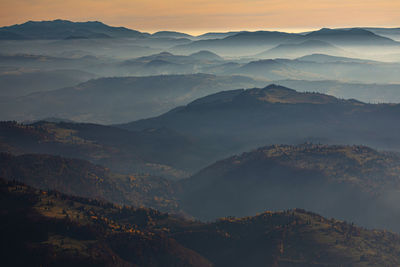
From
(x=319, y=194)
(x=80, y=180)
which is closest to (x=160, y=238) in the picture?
(x=80, y=180)

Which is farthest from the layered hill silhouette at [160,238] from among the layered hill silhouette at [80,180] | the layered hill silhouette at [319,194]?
the layered hill silhouette at [80,180]

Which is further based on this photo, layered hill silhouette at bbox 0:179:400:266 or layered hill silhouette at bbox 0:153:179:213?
layered hill silhouette at bbox 0:153:179:213

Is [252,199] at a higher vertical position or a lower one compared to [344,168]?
lower

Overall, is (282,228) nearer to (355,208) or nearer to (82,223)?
(82,223)

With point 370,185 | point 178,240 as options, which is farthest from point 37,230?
point 370,185

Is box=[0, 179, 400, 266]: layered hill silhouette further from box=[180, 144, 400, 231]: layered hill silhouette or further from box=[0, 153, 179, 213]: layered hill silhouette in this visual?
box=[0, 153, 179, 213]: layered hill silhouette

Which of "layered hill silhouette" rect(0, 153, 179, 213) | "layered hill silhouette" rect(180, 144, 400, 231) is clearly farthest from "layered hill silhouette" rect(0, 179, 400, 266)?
"layered hill silhouette" rect(0, 153, 179, 213)

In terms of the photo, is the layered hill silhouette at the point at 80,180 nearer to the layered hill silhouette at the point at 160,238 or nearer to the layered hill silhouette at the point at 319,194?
the layered hill silhouette at the point at 319,194

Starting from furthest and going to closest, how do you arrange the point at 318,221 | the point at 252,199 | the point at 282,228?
the point at 252,199 < the point at 318,221 < the point at 282,228

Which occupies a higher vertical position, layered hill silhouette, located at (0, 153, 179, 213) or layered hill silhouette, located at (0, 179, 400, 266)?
layered hill silhouette, located at (0, 179, 400, 266)
